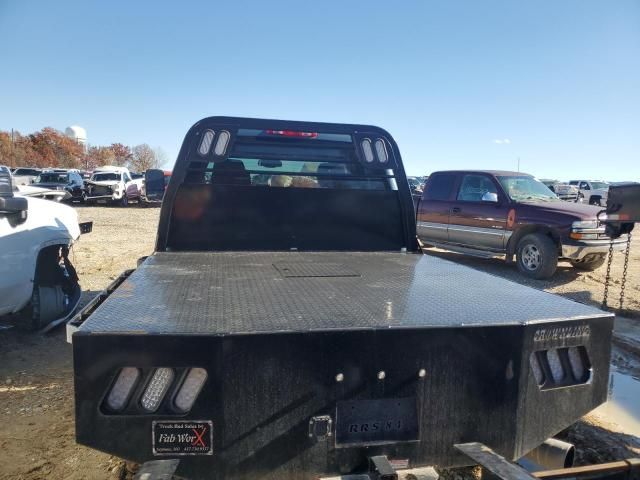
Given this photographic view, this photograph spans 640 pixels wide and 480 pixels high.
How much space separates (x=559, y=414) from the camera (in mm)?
2041

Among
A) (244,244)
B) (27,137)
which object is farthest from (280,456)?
(27,137)

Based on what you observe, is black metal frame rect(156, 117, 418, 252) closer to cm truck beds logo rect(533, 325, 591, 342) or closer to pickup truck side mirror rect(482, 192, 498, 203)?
cm truck beds logo rect(533, 325, 591, 342)

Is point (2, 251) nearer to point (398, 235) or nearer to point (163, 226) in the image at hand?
point (163, 226)

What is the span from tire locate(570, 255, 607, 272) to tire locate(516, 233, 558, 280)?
0.76 meters

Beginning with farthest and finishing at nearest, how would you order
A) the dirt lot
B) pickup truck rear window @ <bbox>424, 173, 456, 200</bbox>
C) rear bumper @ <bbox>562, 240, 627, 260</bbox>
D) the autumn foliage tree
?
the autumn foliage tree < pickup truck rear window @ <bbox>424, 173, 456, 200</bbox> < rear bumper @ <bbox>562, 240, 627, 260</bbox> < the dirt lot

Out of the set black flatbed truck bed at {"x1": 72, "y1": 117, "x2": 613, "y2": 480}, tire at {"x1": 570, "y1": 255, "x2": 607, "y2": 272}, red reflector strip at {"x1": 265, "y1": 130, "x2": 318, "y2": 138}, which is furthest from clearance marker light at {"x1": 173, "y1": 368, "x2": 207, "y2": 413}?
tire at {"x1": 570, "y1": 255, "x2": 607, "y2": 272}

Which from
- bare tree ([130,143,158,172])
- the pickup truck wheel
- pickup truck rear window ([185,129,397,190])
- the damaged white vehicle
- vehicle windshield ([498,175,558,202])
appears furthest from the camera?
bare tree ([130,143,158,172])

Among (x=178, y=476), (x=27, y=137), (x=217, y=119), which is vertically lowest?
(x=178, y=476)

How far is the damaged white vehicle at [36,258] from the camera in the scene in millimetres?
4305

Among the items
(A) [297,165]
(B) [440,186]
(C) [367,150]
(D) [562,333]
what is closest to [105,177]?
(B) [440,186]

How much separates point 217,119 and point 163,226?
0.90 meters

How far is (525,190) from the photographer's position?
377 inches

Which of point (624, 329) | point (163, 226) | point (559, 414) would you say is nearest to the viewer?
point (559, 414)

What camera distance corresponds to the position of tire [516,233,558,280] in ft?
27.3
